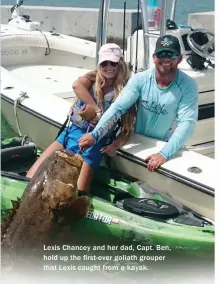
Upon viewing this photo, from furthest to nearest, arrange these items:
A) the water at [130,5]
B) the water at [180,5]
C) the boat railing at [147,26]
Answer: the water at [180,5]
the water at [130,5]
the boat railing at [147,26]

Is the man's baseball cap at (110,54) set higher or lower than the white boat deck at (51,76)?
lower

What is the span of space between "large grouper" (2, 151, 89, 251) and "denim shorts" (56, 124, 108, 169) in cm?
44

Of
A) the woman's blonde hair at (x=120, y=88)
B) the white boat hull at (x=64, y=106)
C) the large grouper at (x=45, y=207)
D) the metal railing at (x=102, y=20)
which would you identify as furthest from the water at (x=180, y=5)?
the large grouper at (x=45, y=207)

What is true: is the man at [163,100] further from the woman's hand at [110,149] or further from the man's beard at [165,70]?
the woman's hand at [110,149]

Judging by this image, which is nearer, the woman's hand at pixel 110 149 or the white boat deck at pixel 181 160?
the white boat deck at pixel 181 160

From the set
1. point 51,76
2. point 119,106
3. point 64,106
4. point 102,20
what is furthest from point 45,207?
point 51,76

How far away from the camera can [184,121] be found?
128 inches

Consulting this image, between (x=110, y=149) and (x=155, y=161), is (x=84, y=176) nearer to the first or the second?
(x=110, y=149)

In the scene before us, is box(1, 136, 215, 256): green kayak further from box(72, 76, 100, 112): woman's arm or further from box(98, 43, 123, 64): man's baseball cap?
box(98, 43, 123, 64): man's baseball cap

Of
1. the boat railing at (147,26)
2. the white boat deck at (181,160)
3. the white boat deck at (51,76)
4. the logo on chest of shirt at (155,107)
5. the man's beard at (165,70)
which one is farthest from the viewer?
the white boat deck at (51,76)

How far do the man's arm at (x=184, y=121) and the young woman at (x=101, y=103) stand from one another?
0.37 m

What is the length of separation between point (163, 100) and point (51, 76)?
3486 millimetres

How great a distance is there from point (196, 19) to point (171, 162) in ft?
24.1

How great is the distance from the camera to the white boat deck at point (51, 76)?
5848mm
